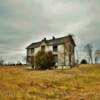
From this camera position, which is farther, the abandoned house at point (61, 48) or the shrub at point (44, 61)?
the abandoned house at point (61, 48)

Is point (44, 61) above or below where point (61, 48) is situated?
below

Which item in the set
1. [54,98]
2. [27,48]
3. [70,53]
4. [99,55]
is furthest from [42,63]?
[54,98]

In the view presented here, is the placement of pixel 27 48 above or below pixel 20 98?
above

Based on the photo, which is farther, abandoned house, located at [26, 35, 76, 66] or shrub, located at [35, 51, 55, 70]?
abandoned house, located at [26, 35, 76, 66]

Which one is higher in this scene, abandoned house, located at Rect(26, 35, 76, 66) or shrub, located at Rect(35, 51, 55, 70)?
abandoned house, located at Rect(26, 35, 76, 66)

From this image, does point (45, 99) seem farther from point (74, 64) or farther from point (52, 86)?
point (74, 64)

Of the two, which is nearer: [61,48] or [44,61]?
[44,61]

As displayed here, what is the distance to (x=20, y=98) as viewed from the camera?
2214 centimetres

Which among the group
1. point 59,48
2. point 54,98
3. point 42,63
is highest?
point 59,48

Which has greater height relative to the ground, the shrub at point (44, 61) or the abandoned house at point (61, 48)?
the abandoned house at point (61, 48)

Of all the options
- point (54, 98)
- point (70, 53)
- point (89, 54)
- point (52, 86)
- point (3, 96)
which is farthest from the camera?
point (89, 54)

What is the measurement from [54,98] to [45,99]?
3.78ft

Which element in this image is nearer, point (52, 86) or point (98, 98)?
point (98, 98)

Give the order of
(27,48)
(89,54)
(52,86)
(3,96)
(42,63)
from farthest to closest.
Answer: (89,54)
(27,48)
(42,63)
(52,86)
(3,96)
